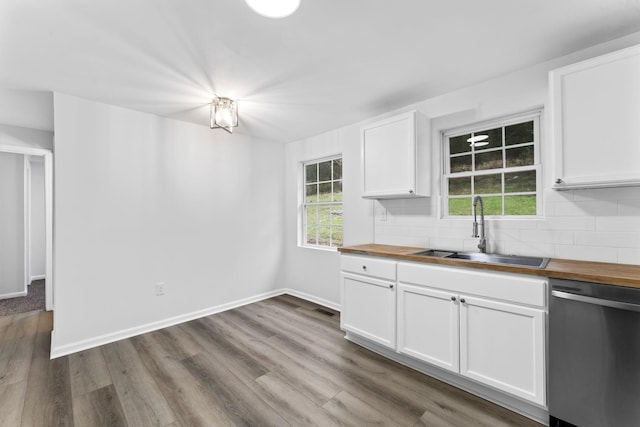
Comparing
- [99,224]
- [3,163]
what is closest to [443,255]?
[99,224]

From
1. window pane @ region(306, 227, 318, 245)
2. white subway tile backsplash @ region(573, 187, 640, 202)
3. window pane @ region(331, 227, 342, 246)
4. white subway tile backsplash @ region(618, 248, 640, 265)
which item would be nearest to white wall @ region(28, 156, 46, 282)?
window pane @ region(306, 227, 318, 245)

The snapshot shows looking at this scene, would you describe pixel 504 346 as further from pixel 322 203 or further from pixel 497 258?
pixel 322 203

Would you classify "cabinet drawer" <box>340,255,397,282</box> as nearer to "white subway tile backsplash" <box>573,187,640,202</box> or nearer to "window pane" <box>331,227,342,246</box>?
"window pane" <box>331,227,342,246</box>

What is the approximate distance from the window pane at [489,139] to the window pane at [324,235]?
212 centimetres

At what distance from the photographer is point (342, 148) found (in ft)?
11.9

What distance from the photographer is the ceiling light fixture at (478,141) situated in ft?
8.29

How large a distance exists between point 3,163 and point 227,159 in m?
3.55

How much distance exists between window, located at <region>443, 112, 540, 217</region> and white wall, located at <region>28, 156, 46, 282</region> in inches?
265

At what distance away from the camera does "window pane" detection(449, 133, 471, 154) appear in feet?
8.63

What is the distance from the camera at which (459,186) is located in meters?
2.66

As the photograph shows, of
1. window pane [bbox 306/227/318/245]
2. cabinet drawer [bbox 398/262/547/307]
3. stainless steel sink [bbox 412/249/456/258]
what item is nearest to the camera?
cabinet drawer [bbox 398/262/547/307]

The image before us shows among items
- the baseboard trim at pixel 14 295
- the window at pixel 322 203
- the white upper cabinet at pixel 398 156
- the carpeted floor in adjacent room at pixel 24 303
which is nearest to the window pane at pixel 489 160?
the white upper cabinet at pixel 398 156

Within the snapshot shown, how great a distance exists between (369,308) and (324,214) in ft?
5.89

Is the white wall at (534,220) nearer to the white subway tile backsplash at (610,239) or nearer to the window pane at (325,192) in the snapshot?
the white subway tile backsplash at (610,239)
